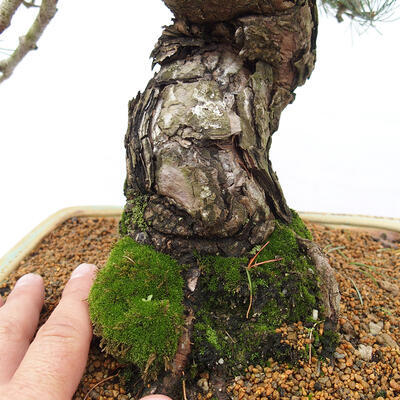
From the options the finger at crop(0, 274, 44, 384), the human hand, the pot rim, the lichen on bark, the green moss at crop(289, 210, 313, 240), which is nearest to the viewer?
the human hand

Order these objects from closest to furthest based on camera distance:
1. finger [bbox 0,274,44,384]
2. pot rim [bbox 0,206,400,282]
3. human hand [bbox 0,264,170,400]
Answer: human hand [bbox 0,264,170,400] → finger [bbox 0,274,44,384] → pot rim [bbox 0,206,400,282]

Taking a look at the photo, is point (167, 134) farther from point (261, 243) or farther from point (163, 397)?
point (163, 397)

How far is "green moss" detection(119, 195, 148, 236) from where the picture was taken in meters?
1.27

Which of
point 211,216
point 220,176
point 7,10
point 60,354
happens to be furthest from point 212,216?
point 7,10

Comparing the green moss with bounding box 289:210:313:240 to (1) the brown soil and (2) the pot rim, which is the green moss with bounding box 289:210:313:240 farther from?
(2) the pot rim

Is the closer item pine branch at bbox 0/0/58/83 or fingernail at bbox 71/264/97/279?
fingernail at bbox 71/264/97/279

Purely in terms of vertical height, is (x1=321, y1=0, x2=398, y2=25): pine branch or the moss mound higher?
(x1=321, y1=0, x2=398, y2=25): pine branch

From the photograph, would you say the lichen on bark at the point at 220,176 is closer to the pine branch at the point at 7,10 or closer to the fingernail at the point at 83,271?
the fingernail at the point at 83,271

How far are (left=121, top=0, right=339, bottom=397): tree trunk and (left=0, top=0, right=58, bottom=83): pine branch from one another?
1.57 feet

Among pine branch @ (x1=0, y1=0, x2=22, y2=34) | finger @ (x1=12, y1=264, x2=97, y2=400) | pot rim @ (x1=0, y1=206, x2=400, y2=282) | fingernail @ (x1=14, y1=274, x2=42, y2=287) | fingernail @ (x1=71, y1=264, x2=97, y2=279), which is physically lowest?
finger @ (x1=12, y1=264, x2=97, y2=400)

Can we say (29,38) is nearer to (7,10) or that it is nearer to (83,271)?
(7,10)

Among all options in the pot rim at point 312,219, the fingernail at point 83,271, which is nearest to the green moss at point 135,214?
the fingernail at point 83,271

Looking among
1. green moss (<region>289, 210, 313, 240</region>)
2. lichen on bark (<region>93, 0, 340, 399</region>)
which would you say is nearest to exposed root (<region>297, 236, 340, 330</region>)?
lichen on bark (<region>93, 0, 340, 399</region>)

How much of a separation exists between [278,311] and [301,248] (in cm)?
25
